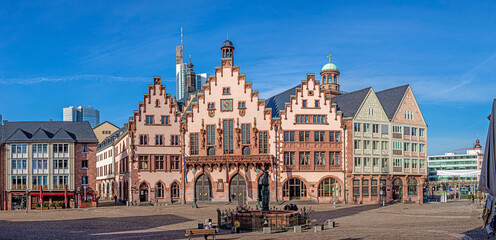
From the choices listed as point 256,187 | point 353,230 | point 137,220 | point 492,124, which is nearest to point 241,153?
point 256,187

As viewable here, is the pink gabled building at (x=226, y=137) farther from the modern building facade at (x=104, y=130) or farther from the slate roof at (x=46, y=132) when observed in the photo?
the modern building facade at (x=104, y=130)

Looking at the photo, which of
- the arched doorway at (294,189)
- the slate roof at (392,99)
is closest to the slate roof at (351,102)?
the slate roof at (392,99)

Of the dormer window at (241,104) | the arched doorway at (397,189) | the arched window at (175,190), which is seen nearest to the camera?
the dormer window at (241,104)

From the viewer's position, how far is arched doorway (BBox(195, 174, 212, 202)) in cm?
7462

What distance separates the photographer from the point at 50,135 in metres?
78.0

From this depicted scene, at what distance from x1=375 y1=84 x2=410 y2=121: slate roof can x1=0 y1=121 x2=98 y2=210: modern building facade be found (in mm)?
44169

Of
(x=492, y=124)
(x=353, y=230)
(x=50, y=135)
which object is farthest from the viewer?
(x=50, y=135)

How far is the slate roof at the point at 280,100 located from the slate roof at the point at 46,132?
1098 inches

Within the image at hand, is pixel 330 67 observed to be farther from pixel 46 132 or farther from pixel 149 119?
pixel 46 132

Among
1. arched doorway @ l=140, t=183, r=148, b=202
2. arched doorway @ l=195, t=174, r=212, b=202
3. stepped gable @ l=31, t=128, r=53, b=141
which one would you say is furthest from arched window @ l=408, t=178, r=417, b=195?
stepped gable @ l=31, t=128, r=53, b=141

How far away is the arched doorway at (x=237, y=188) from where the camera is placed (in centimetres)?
7394

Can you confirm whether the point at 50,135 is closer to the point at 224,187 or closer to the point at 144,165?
the point at 144,165

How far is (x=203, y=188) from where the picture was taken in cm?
7494

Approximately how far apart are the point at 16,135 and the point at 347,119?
47649mm
